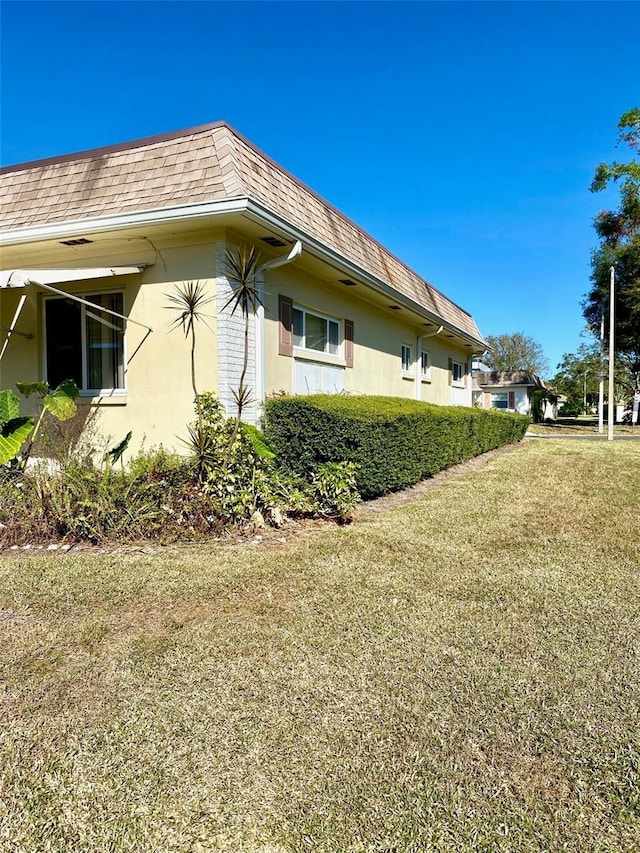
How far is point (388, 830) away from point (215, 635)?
1.81m

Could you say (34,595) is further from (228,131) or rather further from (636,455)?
(636,455)

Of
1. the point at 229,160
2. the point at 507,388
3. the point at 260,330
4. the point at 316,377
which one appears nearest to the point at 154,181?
the point at 229,160

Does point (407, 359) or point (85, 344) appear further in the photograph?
point (407, 359)

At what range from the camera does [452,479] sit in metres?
9.15

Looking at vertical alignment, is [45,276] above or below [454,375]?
above

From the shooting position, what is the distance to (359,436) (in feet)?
Result: 21.8

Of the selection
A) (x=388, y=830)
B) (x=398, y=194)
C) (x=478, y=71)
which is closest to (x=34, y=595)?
(x=388, y=830)

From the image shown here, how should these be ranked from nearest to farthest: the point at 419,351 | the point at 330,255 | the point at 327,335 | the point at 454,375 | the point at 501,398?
the point at 330,255
the point at 327,335
the point at 419,351
the point at 454,375
the point at 501,398

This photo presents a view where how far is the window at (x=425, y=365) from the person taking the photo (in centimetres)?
1495

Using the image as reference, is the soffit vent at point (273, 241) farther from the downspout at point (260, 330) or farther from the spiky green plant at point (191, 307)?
the spiky green plant at point (191, 307)

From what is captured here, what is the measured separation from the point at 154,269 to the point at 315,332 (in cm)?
321

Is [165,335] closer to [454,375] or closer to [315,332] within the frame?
[315,332]

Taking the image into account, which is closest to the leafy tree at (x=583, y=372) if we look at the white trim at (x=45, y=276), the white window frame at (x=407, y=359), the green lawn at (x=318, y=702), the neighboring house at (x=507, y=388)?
the neighboring house at (x=507, y=388)

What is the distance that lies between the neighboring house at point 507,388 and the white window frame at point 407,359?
2572 centimetres
